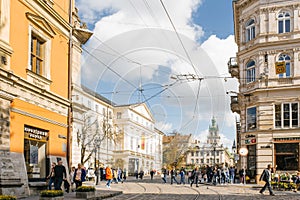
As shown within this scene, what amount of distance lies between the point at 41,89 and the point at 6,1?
13.4ft

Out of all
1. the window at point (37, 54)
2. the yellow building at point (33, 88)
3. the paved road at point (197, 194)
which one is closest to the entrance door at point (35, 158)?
the yellow building at point (33, 88)

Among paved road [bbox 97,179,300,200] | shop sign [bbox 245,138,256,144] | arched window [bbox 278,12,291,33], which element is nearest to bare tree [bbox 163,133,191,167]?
shop sign [bbox 245,138,256,144]

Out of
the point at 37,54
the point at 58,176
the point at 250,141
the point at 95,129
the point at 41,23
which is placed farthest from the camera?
the point at 95,129

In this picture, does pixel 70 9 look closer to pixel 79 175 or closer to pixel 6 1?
pixel 6 1

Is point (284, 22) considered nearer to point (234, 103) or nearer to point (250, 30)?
point (250, 30)

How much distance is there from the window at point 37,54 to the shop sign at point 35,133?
249 centimetres

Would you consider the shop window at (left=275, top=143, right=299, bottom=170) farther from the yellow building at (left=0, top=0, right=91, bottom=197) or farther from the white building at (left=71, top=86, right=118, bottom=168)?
the white building at (left=71, top=86, right=118, bottom=168)

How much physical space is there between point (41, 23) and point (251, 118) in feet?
72.7

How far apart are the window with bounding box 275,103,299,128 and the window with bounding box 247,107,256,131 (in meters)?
1.87

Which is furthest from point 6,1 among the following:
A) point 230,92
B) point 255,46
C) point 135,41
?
point 230,92

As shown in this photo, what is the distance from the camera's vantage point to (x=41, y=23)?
1839 cm

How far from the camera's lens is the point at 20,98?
16.2 meters

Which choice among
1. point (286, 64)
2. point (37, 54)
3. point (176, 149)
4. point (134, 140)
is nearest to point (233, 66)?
point (286, 64)

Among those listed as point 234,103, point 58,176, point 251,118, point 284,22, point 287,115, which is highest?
point 284,22
